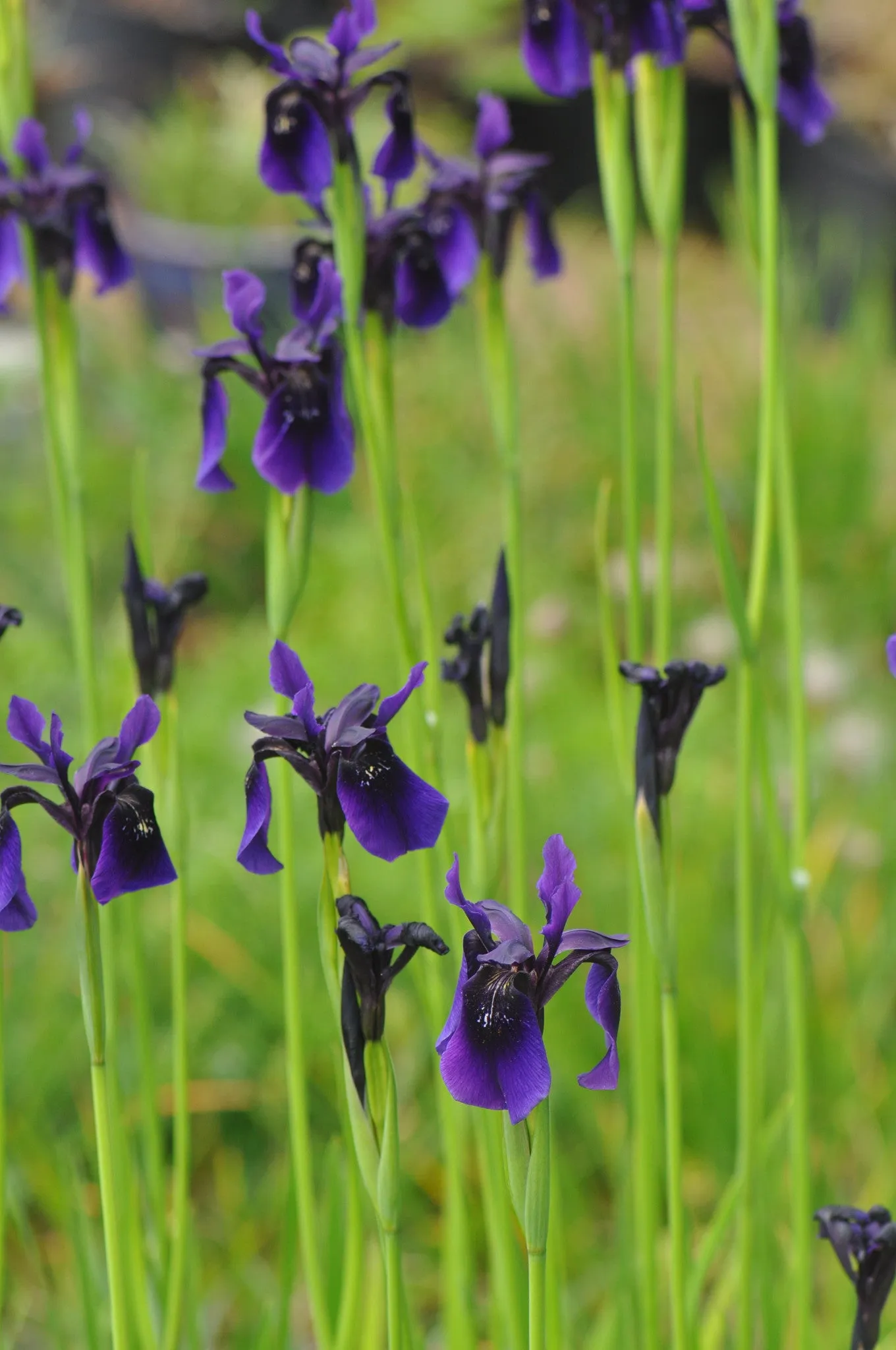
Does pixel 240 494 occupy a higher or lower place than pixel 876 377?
lower

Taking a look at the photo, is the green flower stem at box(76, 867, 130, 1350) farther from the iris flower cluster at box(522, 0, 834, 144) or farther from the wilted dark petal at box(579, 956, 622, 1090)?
the iris flower cluster at box(522, 0, 834, 144)

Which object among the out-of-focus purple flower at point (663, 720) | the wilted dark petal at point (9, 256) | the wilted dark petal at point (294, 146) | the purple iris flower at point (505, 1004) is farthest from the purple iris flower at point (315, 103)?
the purple iris flower at point (505, 1004)

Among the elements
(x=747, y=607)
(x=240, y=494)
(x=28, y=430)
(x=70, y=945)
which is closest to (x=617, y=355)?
(x=240, y=494)

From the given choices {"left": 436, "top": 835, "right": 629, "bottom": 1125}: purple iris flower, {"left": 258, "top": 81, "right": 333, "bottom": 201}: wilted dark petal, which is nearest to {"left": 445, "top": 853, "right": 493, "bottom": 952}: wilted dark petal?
{"left": 436, "top": 835, "right": 629, "bottom": 1125}: purple iris flower

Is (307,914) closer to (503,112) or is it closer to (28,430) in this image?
(503,112)

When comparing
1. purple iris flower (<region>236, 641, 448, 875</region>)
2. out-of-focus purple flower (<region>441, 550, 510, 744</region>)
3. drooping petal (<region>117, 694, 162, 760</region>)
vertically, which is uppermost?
out-of-focus purple flower (<region>441, 550, 510, 744</region>)
